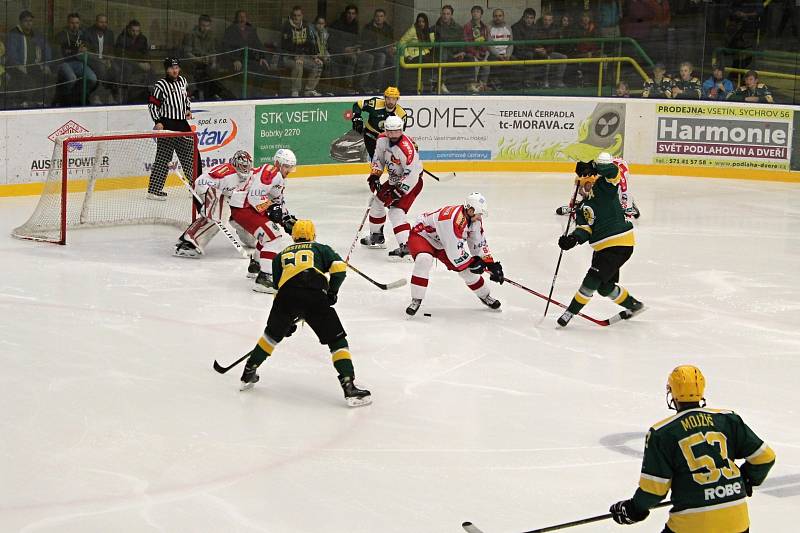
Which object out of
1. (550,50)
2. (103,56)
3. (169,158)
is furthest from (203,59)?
(550,50)

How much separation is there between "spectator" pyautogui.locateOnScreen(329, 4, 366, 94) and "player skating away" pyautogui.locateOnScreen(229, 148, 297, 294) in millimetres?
5608

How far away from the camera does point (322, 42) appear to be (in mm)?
14438

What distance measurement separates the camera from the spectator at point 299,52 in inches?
547

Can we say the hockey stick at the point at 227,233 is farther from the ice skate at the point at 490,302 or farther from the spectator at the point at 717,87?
the spectator at the point at 717,87

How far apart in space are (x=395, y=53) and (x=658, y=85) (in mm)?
3245

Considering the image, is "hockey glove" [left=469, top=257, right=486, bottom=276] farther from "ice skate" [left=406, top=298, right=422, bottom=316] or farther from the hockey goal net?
the hockey goal net

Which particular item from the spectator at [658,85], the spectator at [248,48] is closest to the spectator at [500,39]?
the spectator at [658,85]

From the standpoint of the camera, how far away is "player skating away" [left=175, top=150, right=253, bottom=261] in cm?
935

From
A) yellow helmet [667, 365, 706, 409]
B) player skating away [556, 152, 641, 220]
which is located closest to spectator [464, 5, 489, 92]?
player skating away [556, 152, 641, 220]

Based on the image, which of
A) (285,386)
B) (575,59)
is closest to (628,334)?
(285,386)

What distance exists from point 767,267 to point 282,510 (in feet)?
20.5

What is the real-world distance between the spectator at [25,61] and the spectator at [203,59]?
178 centimetres

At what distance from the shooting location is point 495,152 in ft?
48.9

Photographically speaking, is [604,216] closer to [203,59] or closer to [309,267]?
A: [309,267]
